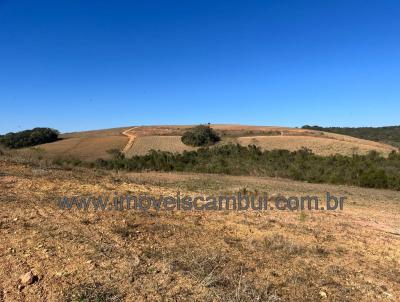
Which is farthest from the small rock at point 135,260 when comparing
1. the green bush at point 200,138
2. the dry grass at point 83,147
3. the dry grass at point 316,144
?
the green bush at point 200,138

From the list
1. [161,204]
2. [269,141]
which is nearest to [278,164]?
[269,141]

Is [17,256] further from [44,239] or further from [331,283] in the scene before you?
[331,283]

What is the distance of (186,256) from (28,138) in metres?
52.3

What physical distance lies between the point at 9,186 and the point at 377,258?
7.66m

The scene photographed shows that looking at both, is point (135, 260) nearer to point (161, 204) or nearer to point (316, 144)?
point (161, 204)

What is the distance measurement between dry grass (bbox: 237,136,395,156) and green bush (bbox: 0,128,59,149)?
27.3 metres

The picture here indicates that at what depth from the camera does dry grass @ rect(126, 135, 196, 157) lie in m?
44.4

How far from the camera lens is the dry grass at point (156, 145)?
44438 mm

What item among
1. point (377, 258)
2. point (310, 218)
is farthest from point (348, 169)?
point (377, 258)

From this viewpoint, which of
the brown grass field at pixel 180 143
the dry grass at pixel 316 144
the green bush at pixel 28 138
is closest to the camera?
the brown grass field at pixel 180 143

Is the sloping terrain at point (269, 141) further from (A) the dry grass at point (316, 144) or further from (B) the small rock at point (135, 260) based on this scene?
(B) the small rock at point (135, 260)

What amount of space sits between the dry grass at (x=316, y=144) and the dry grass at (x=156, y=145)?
839cm

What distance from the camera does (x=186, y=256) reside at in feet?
16.6

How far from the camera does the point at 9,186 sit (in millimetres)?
8578
